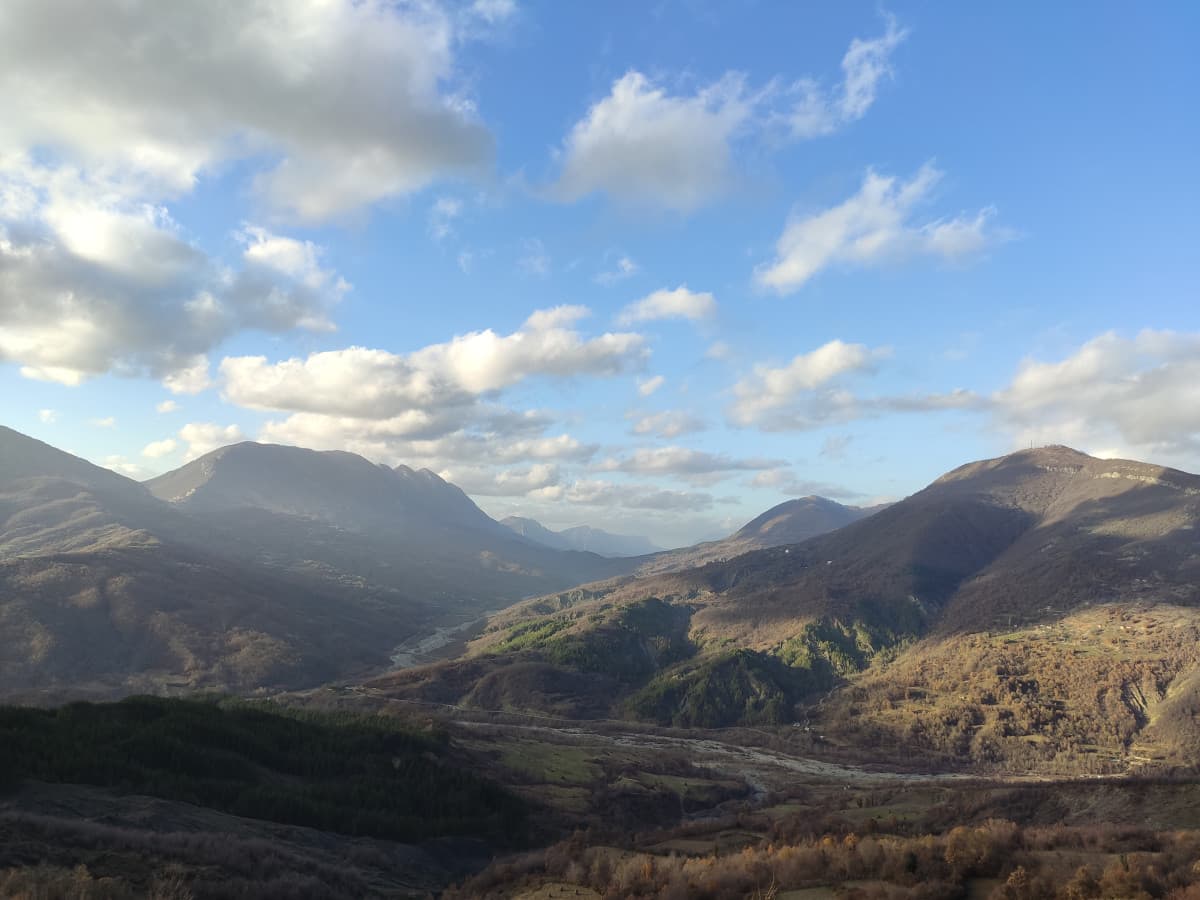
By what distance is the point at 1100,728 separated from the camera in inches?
5615

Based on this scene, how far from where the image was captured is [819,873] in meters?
33.9

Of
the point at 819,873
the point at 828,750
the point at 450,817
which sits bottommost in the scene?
the point at 828,750

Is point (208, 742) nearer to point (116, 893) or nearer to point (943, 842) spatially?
point (116, 893)

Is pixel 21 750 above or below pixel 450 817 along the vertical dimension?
above

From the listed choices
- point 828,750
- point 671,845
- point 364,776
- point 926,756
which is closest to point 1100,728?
point 926,756

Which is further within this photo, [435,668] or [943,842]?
[435,668]

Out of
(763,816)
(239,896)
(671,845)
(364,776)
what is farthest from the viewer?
(364,776)

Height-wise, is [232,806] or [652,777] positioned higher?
[232,806]

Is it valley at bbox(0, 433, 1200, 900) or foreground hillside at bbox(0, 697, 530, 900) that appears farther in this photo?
foreground hillside at bbox(0, 697, 530, 900)

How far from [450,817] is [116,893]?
159 feet

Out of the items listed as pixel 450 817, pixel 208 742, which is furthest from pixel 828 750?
pixel 208 742

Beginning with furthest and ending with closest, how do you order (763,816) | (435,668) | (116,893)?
(435,668) → (763,816) → (116,893)

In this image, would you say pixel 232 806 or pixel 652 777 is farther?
pixel 652 777

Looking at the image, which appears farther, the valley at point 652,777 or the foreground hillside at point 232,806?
the foreground hillside at point 232,806
